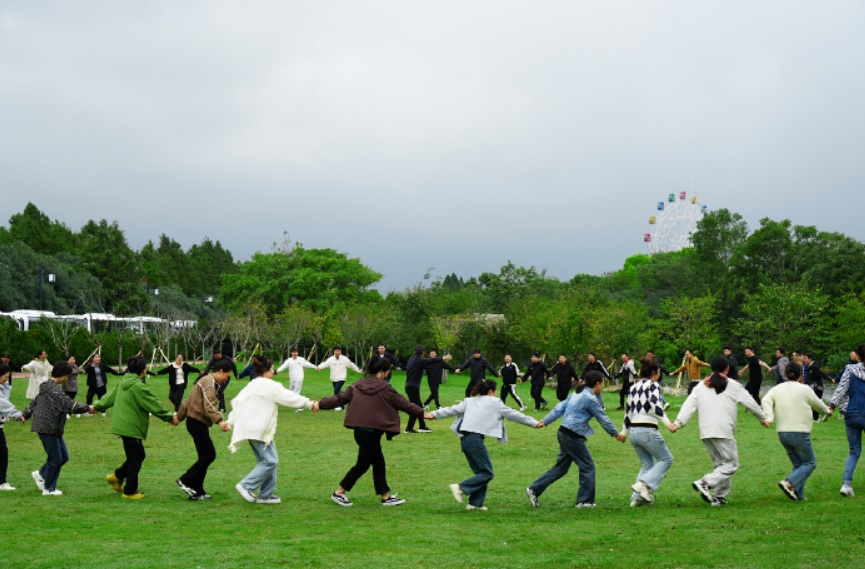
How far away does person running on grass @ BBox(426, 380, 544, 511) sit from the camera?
11.2 meters

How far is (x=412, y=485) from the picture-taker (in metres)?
13.5

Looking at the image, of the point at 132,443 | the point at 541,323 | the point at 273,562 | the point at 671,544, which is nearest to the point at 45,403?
the point at 132,443

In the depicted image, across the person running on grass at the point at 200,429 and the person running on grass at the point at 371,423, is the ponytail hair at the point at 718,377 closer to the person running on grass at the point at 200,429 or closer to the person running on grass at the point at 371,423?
the person running on grass at the point at 371,423

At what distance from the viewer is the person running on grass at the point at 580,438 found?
1124 cm

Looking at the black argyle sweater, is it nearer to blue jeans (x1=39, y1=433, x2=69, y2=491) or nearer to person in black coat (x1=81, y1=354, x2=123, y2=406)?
blue jeans (x1=39, y1=433, x2=69, y2=491)

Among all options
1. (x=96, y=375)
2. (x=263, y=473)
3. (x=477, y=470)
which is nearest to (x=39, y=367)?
(x=96, y=375)

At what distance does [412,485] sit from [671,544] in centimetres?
535

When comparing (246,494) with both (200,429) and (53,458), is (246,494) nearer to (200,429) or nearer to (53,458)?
(200,429)

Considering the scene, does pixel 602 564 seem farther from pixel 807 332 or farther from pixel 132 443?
pixel 807 332

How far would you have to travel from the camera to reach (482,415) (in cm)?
1138

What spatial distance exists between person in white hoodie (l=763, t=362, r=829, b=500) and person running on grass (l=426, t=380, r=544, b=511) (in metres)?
3.29

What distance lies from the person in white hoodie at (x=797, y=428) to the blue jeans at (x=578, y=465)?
250 centimetres


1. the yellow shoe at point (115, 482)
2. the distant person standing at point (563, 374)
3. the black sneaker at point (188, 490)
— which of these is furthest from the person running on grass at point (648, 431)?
the distant person standing at point (563, 374)

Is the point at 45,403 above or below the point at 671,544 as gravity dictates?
above
